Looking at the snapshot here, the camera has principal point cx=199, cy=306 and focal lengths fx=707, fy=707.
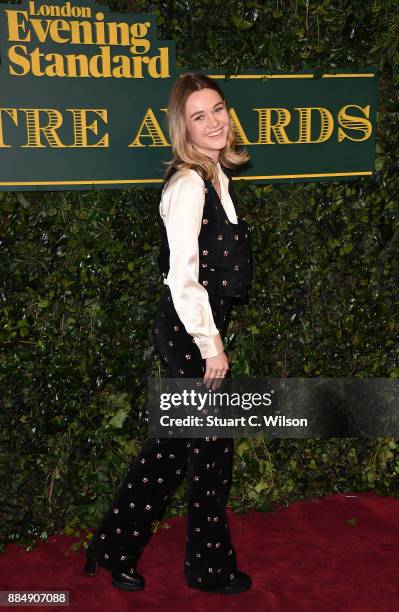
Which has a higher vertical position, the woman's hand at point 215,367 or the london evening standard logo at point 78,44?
the london evening standard logo at point 78,44

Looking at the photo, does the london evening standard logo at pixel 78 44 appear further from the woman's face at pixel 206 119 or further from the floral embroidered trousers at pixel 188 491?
the floral embroidered trousers at pixel 188 491

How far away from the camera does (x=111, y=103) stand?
3051mm

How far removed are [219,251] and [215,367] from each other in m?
0.44

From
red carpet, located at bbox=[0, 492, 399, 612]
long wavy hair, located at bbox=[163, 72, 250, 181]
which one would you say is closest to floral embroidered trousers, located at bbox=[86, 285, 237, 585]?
red carpet, located at bbox=[0, 492, 399, 612]

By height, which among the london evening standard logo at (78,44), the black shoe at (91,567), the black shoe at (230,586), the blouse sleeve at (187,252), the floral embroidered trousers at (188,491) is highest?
the london evening standard logo at (78,44)

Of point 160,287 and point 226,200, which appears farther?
point 160,287

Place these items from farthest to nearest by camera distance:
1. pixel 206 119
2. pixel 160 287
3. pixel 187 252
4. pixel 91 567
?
pixel 160 287 → pixel 91 567 → pixel 206 119 → pixel 187 252

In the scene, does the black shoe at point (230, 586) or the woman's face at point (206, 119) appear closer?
the woman's face at point (206, 119)

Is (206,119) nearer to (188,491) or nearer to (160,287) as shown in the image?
(160,287)

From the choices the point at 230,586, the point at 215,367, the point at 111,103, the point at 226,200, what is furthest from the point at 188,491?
the point at 111,103

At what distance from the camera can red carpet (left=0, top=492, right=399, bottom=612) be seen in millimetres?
2943

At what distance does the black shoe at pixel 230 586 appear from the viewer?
2986 mm

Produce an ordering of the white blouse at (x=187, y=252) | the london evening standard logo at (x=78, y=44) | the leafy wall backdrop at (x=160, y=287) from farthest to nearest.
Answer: the leafy wall backdrop at (x=160, y=287)
the london evening standard logo at (x=78, y=44)
the white blouse at (x=187, y=252)

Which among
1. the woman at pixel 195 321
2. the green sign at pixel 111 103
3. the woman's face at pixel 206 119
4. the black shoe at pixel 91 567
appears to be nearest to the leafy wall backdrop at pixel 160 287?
the green sign at pixel 111 103
